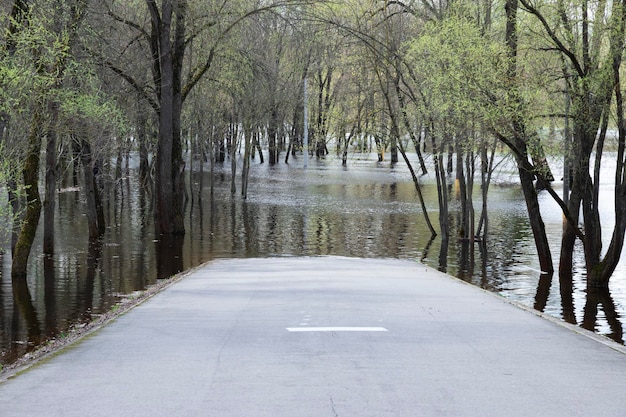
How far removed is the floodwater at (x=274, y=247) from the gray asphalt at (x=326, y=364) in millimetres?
4167

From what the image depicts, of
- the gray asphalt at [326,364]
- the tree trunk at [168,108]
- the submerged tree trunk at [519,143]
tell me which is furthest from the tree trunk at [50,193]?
the gray asphalt at [326,364]

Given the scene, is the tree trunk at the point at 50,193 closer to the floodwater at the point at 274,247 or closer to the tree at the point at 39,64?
the floodwater at the point at 274,247

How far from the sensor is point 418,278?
19.8 m

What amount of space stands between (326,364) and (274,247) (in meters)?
23.8

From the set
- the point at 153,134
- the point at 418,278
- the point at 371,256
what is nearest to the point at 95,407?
the point at 418,278

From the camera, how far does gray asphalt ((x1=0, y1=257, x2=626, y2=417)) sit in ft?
24.7

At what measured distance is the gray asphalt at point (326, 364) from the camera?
7520mm

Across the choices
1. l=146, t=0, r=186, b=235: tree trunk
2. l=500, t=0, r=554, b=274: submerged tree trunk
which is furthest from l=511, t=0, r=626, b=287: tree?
l=146, t=0, r=186, b=235: tree trunk

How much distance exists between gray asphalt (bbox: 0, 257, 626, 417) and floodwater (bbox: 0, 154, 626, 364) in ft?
13.7

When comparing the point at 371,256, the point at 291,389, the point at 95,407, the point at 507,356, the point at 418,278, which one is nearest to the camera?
the point at 95,407

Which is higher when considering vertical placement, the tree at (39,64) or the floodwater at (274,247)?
the tree at (39,64)

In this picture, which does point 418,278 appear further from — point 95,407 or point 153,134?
point 153,134

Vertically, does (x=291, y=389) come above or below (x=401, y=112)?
below

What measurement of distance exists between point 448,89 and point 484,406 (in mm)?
16841
